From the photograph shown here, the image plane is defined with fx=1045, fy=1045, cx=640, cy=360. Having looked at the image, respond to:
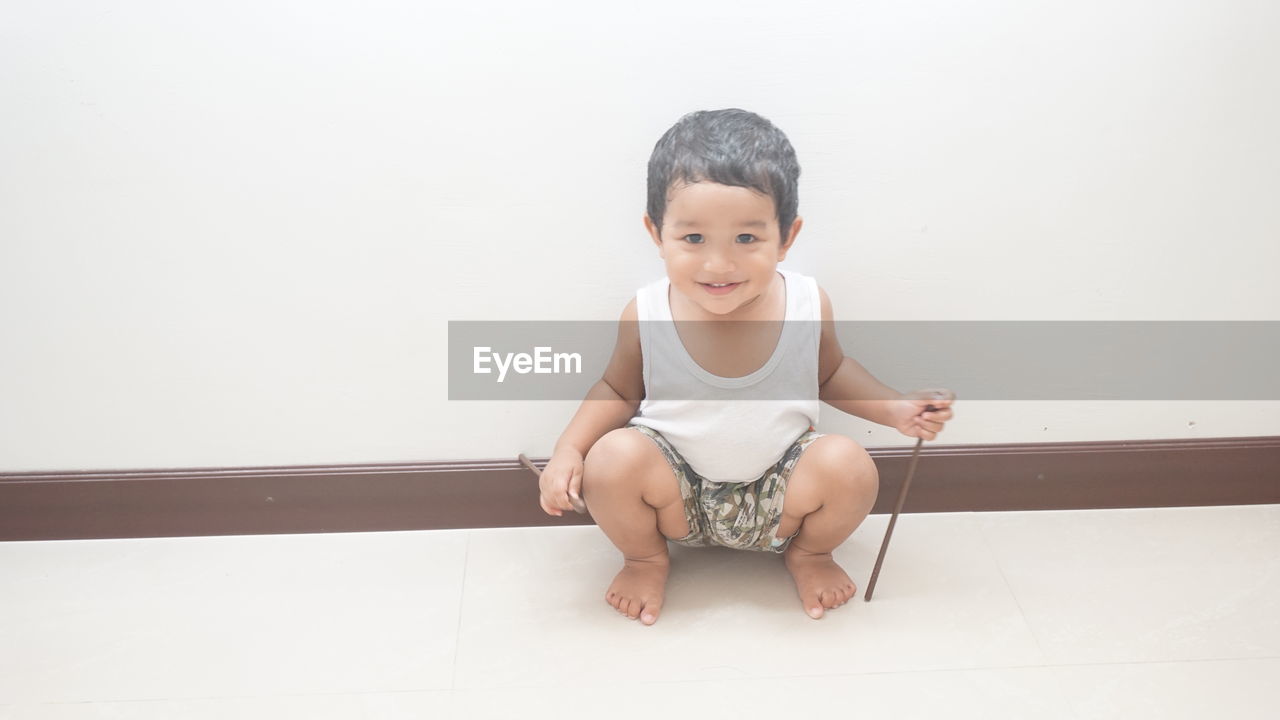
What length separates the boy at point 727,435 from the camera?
1229 millimetres

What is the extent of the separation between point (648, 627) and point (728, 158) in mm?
563

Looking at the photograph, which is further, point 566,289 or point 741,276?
point 566,289

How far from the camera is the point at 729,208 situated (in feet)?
3.51

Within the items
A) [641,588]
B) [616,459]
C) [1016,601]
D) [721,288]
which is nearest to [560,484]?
[616,459]

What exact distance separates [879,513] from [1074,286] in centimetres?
40

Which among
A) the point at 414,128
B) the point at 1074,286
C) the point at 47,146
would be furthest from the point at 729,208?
the point at 47,146

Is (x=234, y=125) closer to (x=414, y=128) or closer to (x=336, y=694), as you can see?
(x=414, y=128)

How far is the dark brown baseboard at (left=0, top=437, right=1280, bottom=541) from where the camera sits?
4.61 feet

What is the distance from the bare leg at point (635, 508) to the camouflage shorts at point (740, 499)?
3 centimetres

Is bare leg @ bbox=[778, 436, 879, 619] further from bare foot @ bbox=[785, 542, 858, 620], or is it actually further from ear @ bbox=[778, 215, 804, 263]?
ear @ bbox=[778, 215, 804, 263]
